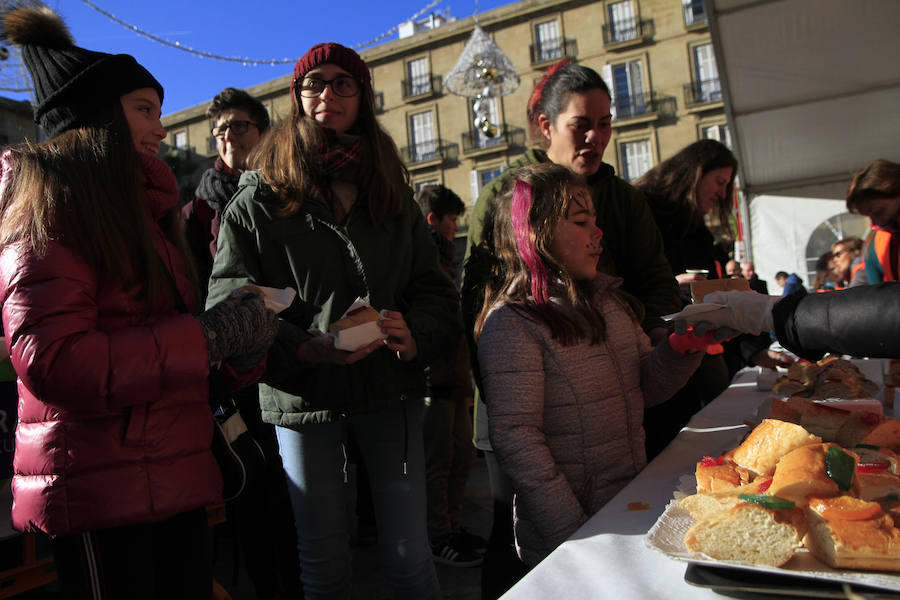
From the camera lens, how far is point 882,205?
368 cm

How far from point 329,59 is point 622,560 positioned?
164 cm

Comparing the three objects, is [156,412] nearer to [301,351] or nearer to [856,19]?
[301,351]

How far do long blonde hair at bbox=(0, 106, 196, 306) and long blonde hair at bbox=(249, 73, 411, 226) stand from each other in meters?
0.47

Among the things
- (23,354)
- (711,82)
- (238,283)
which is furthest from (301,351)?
(711,82)

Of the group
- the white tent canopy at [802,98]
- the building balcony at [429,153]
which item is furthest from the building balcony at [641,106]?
the white tent canopy at [802,98]

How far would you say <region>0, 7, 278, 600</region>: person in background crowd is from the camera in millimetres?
1150

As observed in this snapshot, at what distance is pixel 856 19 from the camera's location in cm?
449

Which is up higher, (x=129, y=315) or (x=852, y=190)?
(x=852, y=190)

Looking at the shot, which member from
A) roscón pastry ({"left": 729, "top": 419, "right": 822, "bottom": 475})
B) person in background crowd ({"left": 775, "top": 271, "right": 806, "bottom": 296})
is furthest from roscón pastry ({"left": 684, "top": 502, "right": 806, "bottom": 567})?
person in background crowd ({"left": 775, "top": 271, "right": 806, "bottom": 296})

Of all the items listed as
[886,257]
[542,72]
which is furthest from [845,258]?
[542,72]

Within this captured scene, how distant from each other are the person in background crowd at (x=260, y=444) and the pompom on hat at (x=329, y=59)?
28.3 inches

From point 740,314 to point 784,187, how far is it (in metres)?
7.72

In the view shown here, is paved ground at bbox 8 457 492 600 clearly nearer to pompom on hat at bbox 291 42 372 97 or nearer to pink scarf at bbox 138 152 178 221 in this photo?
pink scarf at bbox 138 152 178 221

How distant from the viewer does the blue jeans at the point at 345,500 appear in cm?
169
